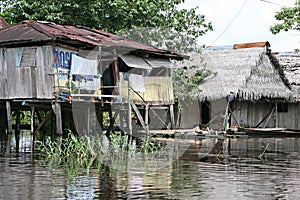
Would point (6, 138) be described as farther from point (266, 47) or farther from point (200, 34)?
point (266, 47)

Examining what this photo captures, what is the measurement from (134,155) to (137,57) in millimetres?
5931

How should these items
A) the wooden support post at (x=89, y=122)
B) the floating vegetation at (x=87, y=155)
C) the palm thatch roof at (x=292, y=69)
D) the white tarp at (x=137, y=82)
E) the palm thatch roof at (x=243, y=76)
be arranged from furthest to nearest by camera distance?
1. the palm thatch roof at (x=292, y=69)
2. the palm thatch roof at (x=243, y=76)
3. the white tarp at (x=137, y=82)
4. the wooden support post at (x=89, y=122)
5. the floating vegetation at (x=87, y=155)

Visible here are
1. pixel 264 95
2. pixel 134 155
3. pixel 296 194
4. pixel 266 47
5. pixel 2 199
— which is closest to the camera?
pixel 2 199

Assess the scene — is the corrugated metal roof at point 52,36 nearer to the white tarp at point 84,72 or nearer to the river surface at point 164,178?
the white tarp at point 84,72

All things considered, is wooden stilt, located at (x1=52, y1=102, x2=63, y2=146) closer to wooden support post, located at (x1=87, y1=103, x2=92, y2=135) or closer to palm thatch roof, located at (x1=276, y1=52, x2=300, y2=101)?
wooden support post, located at (x1=87, y1=103, x2=92, y2=135)

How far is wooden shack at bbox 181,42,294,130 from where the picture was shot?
80.5 ft

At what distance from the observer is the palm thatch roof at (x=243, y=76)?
79.9ft

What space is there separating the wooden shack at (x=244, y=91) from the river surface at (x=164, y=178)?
9566 millimetres

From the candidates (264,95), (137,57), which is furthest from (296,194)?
(264,95)

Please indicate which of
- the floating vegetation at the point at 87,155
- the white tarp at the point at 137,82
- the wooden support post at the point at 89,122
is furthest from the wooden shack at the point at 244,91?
the floating vegetation at the point at 87,155

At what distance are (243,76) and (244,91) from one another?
809 mm

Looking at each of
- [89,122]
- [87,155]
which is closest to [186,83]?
[89,122]

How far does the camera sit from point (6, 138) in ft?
62.3

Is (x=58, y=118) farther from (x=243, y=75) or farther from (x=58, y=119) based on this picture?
(x=243, y=75)
